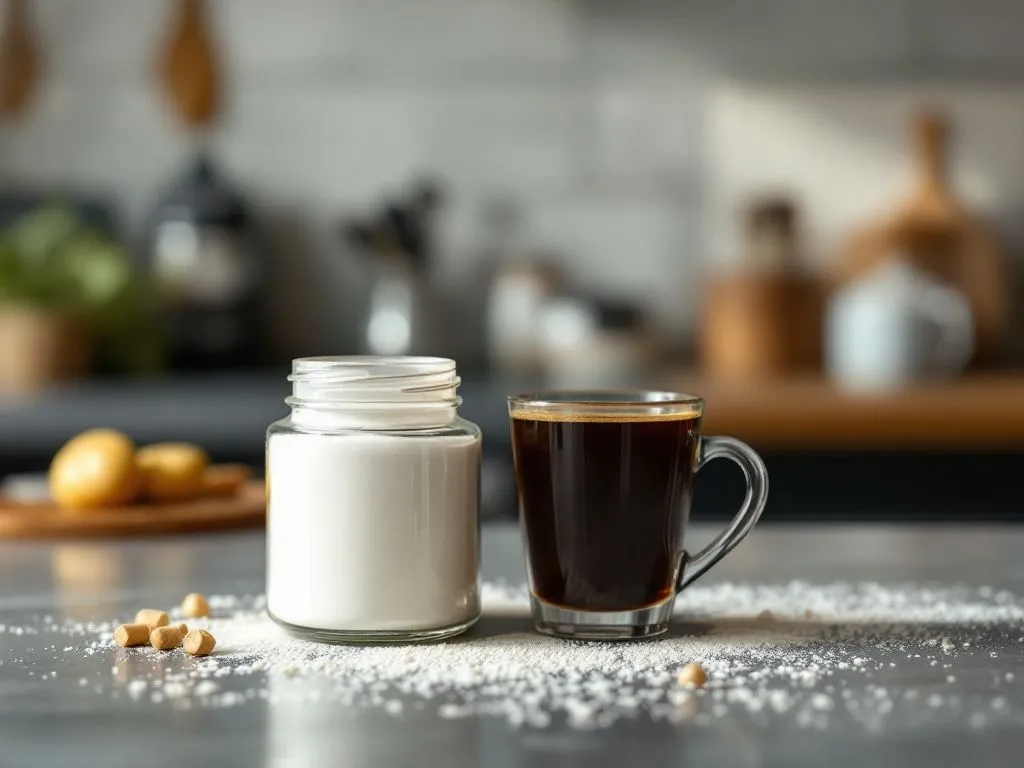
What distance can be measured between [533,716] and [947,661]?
9.9 inches

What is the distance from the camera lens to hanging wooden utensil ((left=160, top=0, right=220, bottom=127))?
110 inches

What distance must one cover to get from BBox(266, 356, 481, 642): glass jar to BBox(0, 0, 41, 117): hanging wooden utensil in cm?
230

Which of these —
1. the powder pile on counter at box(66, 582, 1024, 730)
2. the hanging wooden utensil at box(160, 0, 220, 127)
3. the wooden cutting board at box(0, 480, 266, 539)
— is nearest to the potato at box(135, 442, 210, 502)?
the wooden cutting board at box(0, 480, 266, 539)

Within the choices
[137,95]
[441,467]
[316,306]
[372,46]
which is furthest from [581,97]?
[441,467]

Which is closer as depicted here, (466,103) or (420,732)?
(420,732)

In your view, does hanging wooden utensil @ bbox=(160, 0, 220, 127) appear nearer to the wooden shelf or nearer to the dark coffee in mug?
the wooden shelf

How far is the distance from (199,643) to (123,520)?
47 cm

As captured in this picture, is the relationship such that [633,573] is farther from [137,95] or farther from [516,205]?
[137,95]

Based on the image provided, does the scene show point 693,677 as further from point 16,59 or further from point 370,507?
point 16,59

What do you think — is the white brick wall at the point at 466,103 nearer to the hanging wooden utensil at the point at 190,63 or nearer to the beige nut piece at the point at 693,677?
the hanging wooden utensil at the point at 190,63

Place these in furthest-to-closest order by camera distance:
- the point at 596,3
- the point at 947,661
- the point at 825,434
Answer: the point at 596,3 → the point at 825,434 → the point at 947,661

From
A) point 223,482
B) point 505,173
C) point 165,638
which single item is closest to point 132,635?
point 165,638

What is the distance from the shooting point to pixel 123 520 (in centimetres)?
117

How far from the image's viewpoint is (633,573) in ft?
2.51
